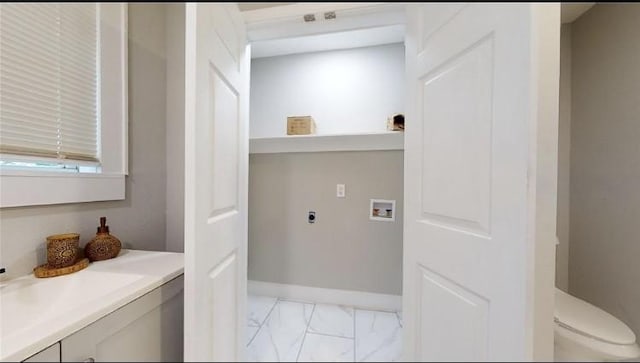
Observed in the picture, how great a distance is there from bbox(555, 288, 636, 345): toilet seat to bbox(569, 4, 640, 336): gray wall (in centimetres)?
45

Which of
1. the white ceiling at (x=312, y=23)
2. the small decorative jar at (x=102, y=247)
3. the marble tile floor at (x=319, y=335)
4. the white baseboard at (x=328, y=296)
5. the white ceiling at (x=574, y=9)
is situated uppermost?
the white ceiling at (x=574, y=9)

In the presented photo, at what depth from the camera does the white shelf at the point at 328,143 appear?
1.67m

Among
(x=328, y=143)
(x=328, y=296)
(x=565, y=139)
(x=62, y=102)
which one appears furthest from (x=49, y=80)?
(x=565, y=139)

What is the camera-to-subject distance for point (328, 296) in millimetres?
1790

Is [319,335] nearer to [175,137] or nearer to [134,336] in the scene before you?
[134,336]

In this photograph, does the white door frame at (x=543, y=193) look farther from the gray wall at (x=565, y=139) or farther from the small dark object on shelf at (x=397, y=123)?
the gray wall at (x=565, y=139)

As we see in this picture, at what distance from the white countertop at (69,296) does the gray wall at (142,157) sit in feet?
0.63

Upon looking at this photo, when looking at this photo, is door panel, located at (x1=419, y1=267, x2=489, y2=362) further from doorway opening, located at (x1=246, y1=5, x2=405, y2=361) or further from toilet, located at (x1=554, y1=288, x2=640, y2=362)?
doorway opening, located at (x1=246, y1=5, x2=405, y2=361)

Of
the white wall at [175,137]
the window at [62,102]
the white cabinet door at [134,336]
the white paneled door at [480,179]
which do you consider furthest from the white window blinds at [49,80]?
the white paneled door at [480,179]

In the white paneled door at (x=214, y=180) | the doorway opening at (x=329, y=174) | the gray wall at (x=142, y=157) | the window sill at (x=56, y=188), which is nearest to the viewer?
the white paneled door at (x=214, y=180)

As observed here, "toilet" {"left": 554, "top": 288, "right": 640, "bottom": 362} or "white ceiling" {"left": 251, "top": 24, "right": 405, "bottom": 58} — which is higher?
"white ceiling" {"left": 251, "top": 24, "right": 405, "bottom": 58}

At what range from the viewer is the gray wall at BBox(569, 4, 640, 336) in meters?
1.12

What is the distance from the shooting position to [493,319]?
0.49m

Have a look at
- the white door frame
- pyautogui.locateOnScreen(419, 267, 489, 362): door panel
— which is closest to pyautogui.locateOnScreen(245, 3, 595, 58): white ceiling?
the white door frame
